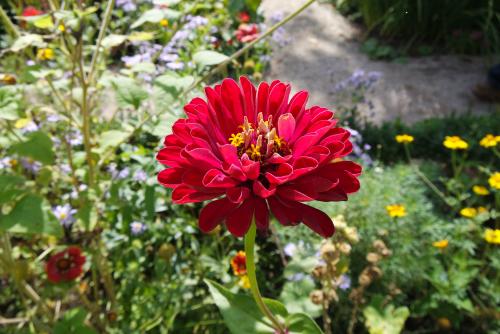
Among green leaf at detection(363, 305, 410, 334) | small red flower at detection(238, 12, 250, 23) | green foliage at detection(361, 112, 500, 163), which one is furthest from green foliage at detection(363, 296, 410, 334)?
small red flower at detection(238, 12, 250, 23)

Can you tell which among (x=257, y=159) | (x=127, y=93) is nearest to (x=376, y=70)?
(x=127, y=93)

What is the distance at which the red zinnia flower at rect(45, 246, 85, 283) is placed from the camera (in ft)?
3.72

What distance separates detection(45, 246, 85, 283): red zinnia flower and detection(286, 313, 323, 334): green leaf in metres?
0.64

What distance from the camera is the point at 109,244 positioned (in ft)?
4.36

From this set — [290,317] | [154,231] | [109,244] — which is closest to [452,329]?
[290,317]

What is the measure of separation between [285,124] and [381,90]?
2601 millimetres

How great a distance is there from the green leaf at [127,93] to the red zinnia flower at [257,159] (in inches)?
13.2

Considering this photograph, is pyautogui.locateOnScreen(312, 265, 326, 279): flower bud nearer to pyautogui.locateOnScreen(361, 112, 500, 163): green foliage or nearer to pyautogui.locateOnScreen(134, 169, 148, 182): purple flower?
pyautogui.locateOnScreen(134, 169, 148, 182): purple flower

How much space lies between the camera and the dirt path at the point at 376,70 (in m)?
2.86

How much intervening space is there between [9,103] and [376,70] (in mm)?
2889

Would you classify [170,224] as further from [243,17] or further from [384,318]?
[243,17]

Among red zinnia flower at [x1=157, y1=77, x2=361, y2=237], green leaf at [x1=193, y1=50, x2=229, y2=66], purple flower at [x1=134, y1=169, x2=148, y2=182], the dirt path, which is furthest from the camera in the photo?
the dirt path

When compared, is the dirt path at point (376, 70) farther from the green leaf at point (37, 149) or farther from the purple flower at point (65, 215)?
the green leaf at point (37, 149)

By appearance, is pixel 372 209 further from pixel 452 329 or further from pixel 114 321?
pixel 114 321
